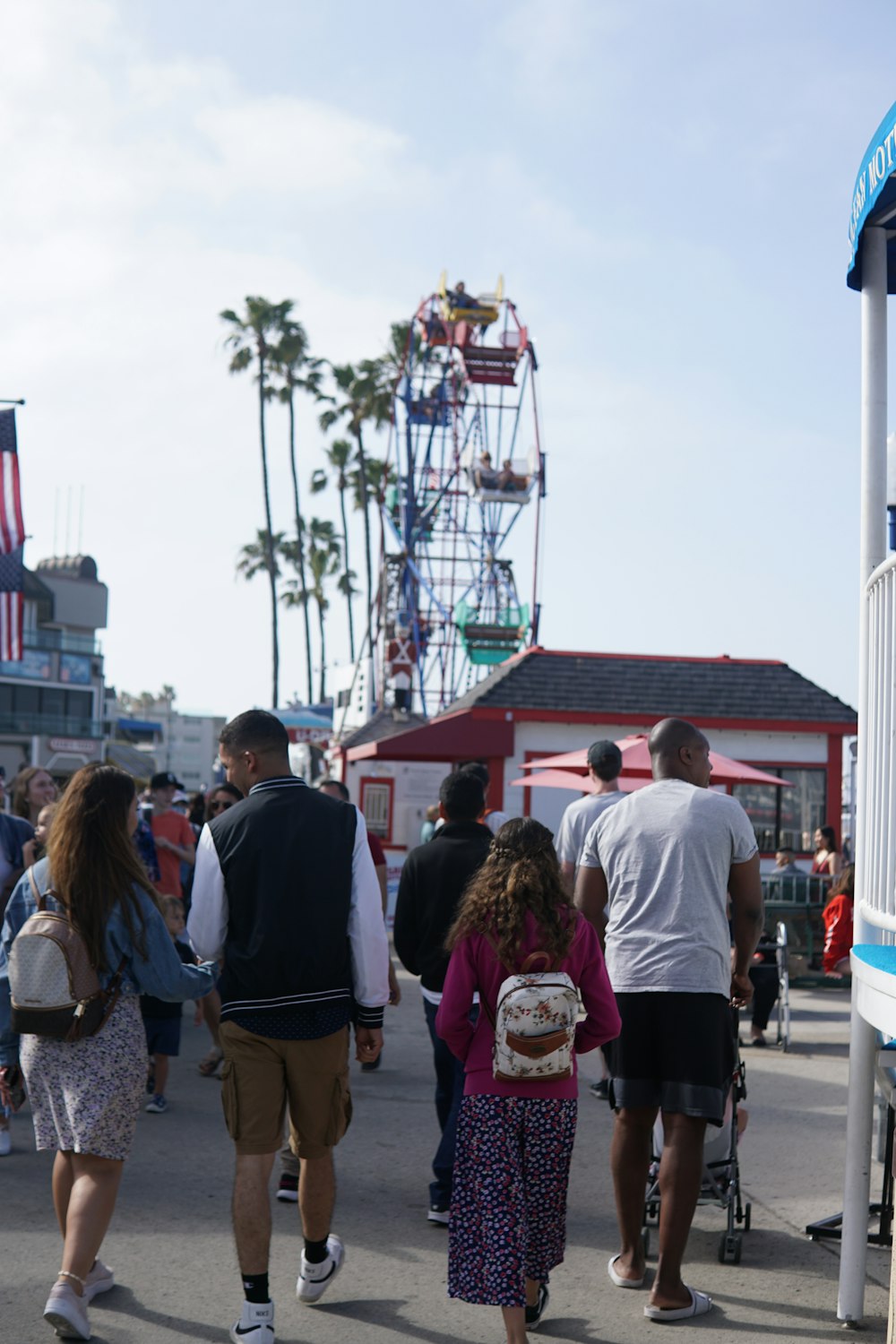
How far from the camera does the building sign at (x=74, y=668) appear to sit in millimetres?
84938

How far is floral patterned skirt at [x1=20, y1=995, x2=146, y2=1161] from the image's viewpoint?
15.1ft

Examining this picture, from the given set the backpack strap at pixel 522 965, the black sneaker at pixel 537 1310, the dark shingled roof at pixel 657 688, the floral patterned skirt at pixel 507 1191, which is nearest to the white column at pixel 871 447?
the backpack strap at pixel 522 965

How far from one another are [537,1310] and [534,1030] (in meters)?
1.02

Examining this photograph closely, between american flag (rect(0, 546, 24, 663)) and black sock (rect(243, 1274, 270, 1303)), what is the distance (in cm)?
1573

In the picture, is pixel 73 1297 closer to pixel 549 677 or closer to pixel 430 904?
pixel 430 904

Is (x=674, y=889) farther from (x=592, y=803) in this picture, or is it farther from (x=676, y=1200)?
(x=592, y=803)

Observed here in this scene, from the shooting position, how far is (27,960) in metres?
4.63

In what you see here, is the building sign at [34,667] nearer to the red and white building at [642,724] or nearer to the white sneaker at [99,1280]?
the red and white building at [642,724]

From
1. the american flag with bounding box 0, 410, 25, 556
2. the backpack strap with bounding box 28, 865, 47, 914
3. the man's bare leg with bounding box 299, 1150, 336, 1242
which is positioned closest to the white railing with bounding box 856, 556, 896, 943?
the man's bare leg with bounding box 299, 1150, 336, 1242

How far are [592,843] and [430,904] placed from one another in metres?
0.98

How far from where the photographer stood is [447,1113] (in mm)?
6398

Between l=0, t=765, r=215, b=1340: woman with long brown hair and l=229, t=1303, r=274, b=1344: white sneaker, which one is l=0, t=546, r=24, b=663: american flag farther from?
l=229, t=1303, r=274, b=1344: white sneaker

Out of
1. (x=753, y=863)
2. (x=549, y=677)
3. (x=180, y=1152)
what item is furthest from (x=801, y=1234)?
(x=549, y=677)

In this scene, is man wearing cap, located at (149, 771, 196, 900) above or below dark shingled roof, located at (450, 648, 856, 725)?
below
